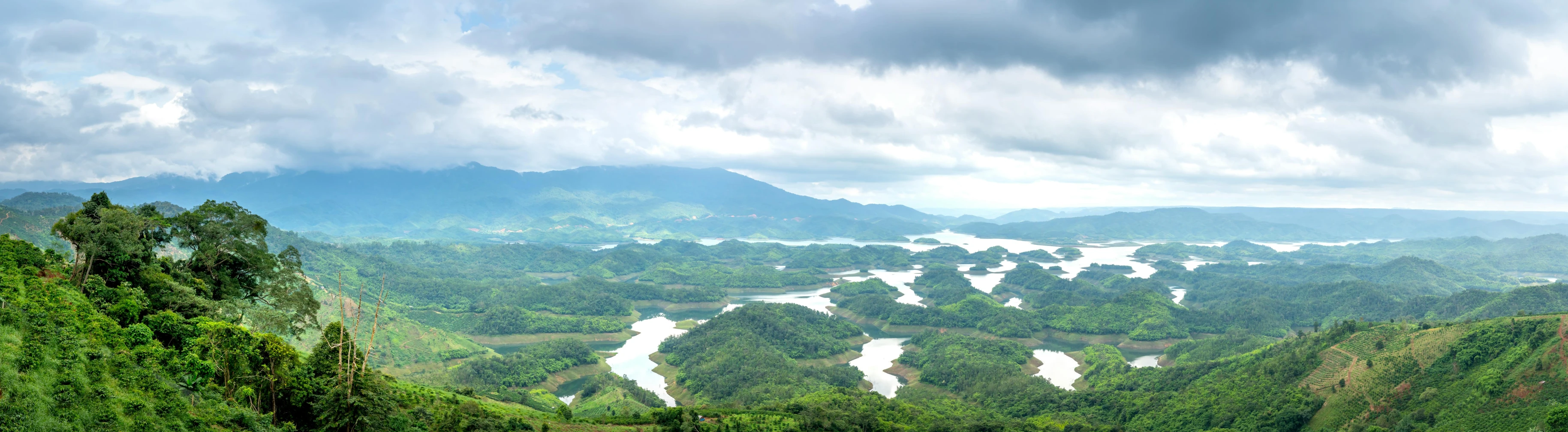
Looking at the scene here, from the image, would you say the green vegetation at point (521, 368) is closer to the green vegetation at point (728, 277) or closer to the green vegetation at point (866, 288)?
the green vegetation at point (866, 288)

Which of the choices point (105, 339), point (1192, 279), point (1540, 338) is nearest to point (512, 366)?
point (105, 339)

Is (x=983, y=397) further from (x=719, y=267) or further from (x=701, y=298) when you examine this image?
(x=719, y=267)

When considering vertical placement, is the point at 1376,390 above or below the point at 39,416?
below

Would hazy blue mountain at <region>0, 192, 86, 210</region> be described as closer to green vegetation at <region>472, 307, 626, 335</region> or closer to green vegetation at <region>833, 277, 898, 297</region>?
green vegetation at <region>472, 307, 626, 335</region>

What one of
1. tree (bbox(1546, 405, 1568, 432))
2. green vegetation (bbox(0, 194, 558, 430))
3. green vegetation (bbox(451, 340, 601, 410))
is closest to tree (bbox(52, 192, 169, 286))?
green vegetation (bbox(0, 194, 558, 430))

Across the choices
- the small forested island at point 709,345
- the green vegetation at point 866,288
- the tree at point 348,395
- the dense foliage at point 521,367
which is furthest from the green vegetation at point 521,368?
the green vegetation at point 866,288

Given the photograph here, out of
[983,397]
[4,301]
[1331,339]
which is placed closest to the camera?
[4,301]

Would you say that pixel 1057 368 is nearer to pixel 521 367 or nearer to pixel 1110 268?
pixel 521 367
